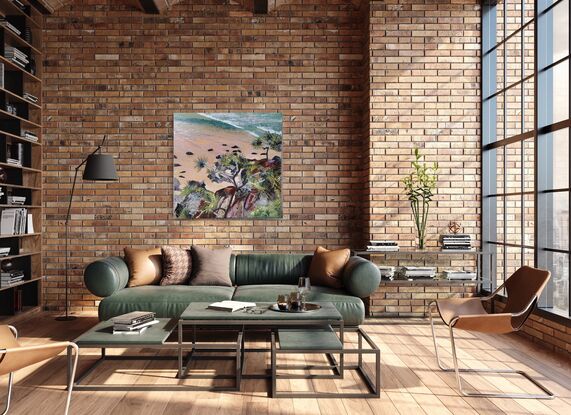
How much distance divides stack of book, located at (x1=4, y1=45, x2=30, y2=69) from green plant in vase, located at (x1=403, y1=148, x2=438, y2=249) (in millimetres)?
4509

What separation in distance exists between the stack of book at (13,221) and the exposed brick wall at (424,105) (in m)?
3.93

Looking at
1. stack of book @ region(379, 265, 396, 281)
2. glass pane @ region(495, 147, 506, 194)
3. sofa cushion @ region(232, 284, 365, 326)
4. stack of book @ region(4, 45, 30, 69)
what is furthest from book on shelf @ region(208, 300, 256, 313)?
stack of book @ region(4, 45, 30, 69)

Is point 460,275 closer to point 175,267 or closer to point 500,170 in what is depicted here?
point 500,170

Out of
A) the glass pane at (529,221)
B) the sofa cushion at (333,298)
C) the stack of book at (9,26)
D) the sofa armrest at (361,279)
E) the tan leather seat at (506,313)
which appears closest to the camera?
the tan leather seat at (506,313)

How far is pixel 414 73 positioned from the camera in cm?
589

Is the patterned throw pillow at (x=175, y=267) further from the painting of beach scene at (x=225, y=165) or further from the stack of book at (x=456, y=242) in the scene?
the stack of book at (x=456, y=242)

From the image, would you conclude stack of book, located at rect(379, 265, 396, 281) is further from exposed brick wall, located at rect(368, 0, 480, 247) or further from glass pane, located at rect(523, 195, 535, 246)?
glass pane, located at rect(523, 195, 535, 246)

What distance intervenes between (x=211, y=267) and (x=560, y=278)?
3324mm

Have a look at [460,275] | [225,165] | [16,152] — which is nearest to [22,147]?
[16,152]

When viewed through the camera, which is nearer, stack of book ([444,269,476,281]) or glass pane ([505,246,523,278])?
glass pane ([505,246,523,278])

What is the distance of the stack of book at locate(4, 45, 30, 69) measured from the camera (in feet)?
17.8

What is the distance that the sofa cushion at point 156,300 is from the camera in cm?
463

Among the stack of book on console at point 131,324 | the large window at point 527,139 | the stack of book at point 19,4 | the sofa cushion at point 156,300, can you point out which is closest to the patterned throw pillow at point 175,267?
the sofa cushion at point 156,300

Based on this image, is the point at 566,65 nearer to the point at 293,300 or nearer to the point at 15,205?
the point at 293,300
